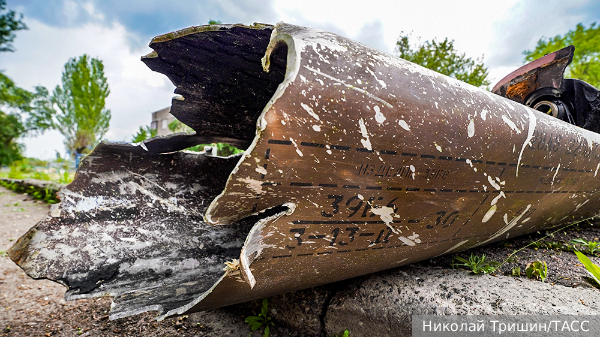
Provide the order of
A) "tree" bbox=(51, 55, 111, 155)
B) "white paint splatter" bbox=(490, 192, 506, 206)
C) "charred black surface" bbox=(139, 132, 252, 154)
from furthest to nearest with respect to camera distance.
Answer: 1. "tree" bbox=(51, 55, 111, 155)
2. "charred black surface" bbox=(139, 132, 252, 154)
3. "white paint splatter" bbox=(490, 192, 506, 206)

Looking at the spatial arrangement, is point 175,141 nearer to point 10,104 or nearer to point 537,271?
point 537,271

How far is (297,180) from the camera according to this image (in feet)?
2.72

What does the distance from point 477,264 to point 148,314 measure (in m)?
1.76

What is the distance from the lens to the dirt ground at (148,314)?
1.46m

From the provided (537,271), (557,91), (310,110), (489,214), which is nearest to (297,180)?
(310,110)

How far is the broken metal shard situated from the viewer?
81cm

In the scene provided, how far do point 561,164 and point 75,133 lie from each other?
30.0 metres

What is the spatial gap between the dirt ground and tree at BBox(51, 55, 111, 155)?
85.4 feet

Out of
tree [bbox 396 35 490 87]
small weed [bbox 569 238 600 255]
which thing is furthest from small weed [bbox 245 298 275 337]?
tree [bbox 396 35 490 87]

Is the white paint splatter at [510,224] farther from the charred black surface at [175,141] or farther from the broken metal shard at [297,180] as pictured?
the charred black surface at [175,141]

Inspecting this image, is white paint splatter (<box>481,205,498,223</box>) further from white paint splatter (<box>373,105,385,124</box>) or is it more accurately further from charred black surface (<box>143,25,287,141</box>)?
charred black surface (<box>143,25,287,141</box>)

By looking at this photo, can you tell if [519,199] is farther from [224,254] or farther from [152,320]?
[152,320]

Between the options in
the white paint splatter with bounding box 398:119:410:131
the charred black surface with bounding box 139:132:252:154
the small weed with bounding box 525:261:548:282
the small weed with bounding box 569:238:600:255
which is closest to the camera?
A: the white paint splatter with bounding box 398:119:410:131

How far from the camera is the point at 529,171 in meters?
1.26
